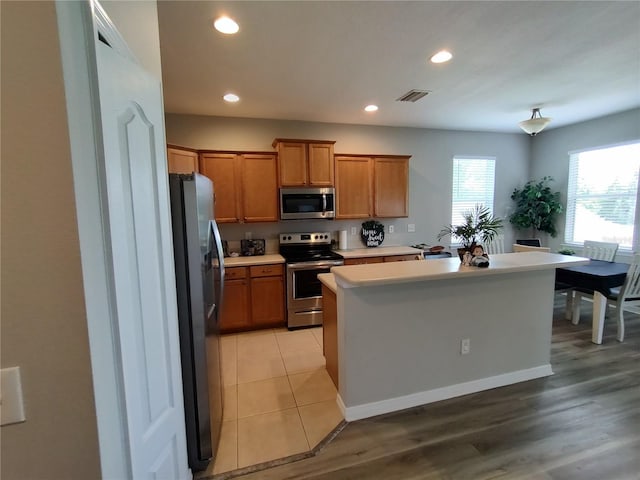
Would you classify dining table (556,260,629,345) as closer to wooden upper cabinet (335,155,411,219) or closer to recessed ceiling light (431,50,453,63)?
wooden upper cabinet (335,155,411,219)

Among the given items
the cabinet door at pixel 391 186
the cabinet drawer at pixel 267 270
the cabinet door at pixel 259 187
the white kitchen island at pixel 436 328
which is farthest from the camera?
the cabinet door at pixel 391 186

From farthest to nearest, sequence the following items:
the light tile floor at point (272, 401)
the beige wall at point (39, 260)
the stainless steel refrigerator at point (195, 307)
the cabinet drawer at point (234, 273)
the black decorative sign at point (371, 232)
→ the black decorative sign at point (371, 232)
the cabinet drawer at point (234, 273)
the light tile floor at point (272, 401)
the stainless steel refrigerator at point (195, 307)
the beige wall at point (39, 260)

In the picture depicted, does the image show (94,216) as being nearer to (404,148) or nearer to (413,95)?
(413,95)

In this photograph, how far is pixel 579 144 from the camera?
459cm

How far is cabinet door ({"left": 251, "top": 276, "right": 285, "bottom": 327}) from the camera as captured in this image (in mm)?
3619

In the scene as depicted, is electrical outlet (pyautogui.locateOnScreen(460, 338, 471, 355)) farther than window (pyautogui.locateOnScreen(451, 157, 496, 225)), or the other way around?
window (pyautogui.locateOnScreen(451, 157, 496, 225))

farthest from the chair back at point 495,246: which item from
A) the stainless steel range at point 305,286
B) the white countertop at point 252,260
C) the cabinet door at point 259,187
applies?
the cabinet door at point 259,187

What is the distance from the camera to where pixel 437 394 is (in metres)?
2.28

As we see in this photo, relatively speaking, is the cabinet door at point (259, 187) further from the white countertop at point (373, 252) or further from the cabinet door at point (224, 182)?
the white countertop at point (373, 252)

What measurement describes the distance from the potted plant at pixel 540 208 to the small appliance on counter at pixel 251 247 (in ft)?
14.5

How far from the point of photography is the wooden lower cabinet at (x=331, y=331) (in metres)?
2.36

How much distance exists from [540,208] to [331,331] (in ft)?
14.9

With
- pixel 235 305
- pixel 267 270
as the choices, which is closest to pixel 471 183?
pixel 267 270

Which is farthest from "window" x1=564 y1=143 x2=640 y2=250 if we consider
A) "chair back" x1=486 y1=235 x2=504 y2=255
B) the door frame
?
the door frame
